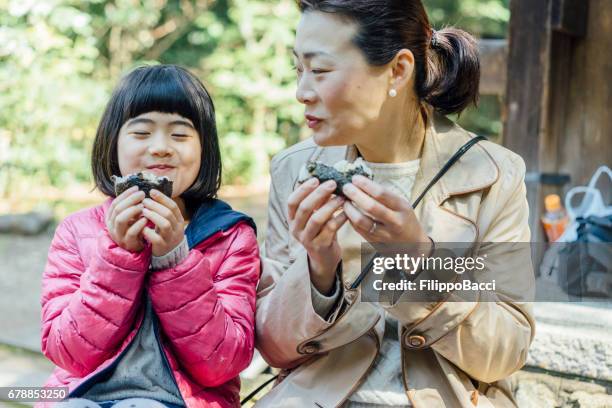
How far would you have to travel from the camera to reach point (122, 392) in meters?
1.84

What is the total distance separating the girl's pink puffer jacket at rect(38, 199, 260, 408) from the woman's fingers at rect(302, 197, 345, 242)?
34cm

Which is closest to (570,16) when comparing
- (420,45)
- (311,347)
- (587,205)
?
(587,205)

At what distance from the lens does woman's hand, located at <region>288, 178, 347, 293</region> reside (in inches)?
64.4

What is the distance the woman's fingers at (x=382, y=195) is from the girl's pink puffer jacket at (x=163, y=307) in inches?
19.3

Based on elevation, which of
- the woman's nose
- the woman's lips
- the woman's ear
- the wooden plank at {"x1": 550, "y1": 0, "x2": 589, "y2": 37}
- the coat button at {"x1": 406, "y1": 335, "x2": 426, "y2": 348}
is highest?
the wooden plank at {"x1": 550, "y1": 0, "x2": 589, "y2": 37}

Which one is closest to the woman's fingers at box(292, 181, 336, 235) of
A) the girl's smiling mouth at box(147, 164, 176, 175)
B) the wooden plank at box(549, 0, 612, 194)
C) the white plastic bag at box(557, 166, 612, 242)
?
the girl's smiling mouth at box(147, 164, 176, 175)

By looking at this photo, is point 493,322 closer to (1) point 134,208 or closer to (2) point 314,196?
(2) point 314,196

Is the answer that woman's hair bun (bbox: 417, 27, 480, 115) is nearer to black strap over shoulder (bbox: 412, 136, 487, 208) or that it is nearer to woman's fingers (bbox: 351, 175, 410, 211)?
black strap over shoulder (bbox: 412, 136, 487, 208)

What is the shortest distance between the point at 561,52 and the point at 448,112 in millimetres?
1977

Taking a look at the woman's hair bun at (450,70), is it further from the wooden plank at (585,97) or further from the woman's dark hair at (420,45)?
the wooden plank at (585,97)

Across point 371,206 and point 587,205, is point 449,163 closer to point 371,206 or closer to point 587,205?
point 371,206

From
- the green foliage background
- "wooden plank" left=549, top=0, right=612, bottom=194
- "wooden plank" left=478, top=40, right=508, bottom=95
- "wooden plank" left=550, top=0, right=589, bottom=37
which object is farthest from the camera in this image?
the green foliage background

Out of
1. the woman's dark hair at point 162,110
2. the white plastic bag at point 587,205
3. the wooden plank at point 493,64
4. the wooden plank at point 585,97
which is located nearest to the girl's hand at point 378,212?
the woman's dark hair at point 162,110

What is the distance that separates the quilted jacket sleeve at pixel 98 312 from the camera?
1.78 m
